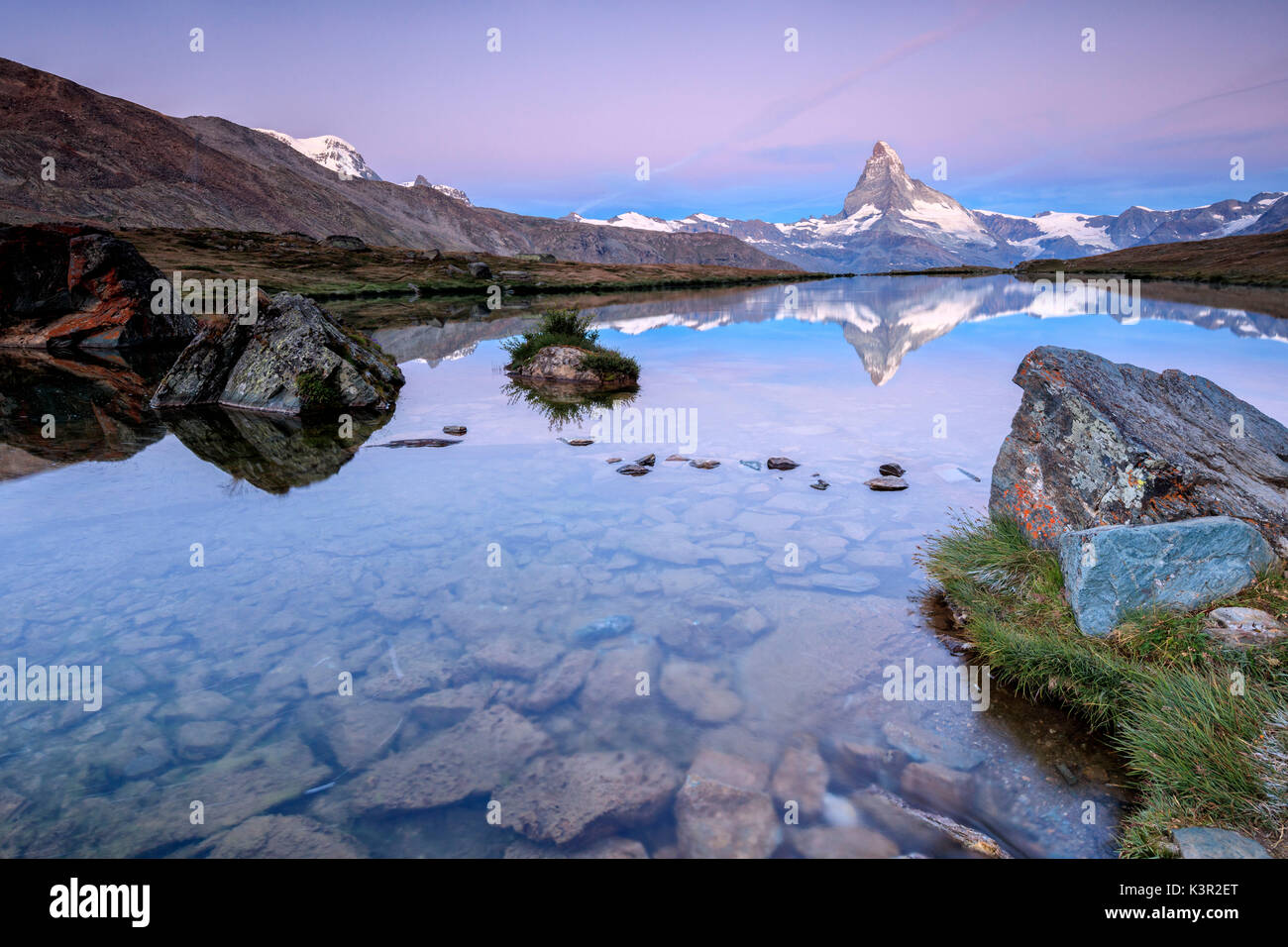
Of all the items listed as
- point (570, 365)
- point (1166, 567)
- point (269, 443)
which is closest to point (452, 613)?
point (1166, 567)

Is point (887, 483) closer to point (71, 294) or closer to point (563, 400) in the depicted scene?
point (563, 400)

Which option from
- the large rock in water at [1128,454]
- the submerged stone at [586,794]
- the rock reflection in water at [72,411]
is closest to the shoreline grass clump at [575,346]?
the rock reflection in water at [72,411]

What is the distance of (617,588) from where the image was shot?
25.0 feet

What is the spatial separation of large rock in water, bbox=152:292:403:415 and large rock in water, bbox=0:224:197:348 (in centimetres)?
1838

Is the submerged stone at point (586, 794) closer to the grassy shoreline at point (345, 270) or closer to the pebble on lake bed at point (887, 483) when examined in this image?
the pebble on lake bed at point (887, 483)

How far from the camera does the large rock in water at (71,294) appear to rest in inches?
1249

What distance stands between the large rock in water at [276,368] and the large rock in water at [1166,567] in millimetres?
16148

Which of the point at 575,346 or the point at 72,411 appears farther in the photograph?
the point at 575,346

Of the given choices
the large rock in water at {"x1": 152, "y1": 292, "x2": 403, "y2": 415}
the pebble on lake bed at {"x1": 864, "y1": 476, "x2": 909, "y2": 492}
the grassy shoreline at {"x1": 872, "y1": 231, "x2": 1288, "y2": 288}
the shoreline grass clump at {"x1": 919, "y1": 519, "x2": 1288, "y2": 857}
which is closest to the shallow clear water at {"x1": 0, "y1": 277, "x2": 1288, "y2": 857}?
the pebble on lake bed at {"x1": 864, "y1": 476, "x2": 909, "y2": 492}

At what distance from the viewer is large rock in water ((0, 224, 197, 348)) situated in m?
31.7

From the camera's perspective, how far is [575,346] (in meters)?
22.5

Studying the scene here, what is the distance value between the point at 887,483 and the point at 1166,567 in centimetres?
526

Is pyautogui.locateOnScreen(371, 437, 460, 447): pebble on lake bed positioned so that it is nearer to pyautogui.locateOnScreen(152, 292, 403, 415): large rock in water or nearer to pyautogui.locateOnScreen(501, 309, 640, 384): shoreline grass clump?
pyautogui.locateOnScreen(152, 292, 403, 415): large rock in water
